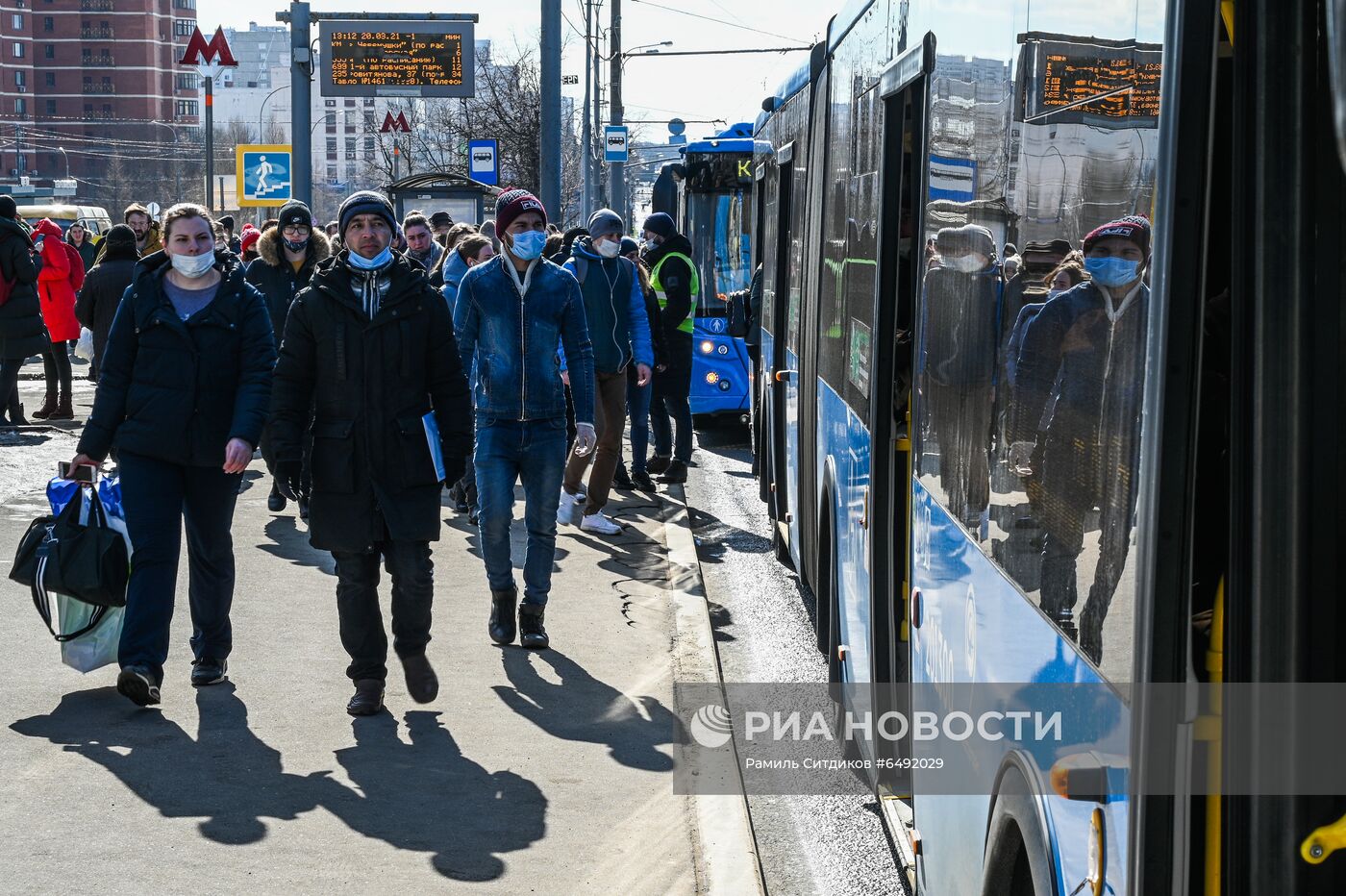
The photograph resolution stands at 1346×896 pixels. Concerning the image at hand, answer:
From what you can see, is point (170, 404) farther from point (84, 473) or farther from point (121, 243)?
point (121, 243)

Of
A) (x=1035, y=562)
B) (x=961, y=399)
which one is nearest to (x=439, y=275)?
(x=961, y=399)

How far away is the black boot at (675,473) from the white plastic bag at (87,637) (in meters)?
6.80

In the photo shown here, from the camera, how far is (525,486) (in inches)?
297

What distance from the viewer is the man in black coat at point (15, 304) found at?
14594mm

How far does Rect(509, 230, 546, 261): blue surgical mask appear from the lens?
7285 mm

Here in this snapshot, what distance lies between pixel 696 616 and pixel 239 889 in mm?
3963

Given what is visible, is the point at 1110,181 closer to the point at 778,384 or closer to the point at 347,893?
the point at 347,893

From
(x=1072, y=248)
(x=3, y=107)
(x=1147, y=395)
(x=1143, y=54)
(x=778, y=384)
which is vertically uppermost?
(x=3, y=107)

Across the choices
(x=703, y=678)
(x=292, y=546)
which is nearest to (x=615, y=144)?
(x=292, y=546)

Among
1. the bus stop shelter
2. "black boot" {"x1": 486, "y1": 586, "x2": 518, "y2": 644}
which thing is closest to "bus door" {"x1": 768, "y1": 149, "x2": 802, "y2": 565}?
"black boot" {"x1": 486, "y1": 586, "x2": 518, "y2": 644}

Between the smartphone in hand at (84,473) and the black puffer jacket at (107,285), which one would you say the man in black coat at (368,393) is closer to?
the smartphone in hand at (84,473)

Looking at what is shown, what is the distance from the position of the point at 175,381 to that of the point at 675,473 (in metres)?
7.01

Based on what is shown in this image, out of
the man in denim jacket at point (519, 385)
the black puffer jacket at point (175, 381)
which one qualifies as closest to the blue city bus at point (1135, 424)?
the black puffer jacket at point (175, 381)

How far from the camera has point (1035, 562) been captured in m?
2.73
